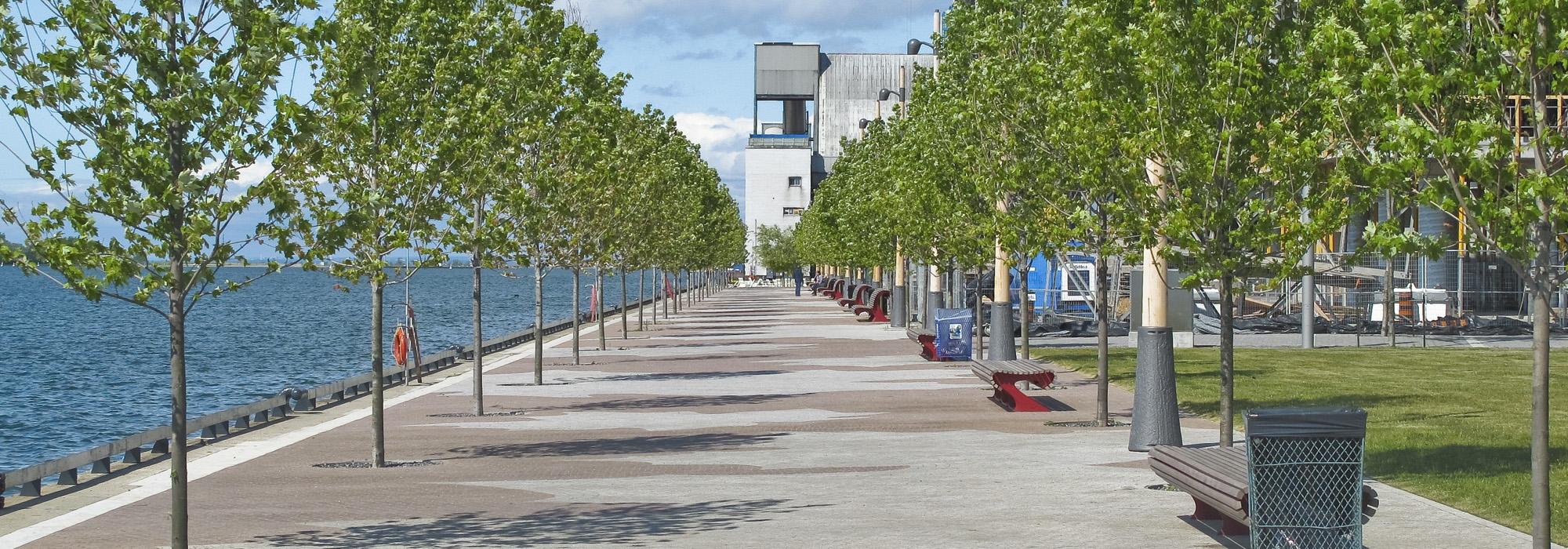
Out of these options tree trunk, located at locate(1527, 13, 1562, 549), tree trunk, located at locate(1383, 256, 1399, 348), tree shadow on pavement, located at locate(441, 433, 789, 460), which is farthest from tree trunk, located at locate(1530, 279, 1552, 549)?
tree trunk, located at locate(1383, 256, 1399, 348)

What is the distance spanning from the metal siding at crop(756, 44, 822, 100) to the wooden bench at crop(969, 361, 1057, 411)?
142m

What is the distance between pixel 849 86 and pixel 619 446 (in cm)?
15389

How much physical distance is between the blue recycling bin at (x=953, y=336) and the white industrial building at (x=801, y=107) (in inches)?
5246

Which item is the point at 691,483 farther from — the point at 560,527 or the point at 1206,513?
the point at 1206,513

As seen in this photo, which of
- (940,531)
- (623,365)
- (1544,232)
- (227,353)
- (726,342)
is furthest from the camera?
(227,353)

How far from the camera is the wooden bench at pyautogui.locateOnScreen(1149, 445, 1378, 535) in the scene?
1055 cm

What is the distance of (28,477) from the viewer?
552 inches

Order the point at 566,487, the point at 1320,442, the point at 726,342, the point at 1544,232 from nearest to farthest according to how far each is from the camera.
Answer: the point at 1544,232 → the point at 1320,442 → the point at 566,487 → the point at 726,342

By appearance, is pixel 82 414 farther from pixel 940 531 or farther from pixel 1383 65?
pixel 1383 65

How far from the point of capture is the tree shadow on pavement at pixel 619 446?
56.9 feet

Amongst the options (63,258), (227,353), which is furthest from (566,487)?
(227,353)

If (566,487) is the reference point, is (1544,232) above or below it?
above

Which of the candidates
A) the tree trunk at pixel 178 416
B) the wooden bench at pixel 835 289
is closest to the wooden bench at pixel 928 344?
the tree trunk at pixel 178 416

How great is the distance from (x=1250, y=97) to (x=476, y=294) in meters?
11.9
